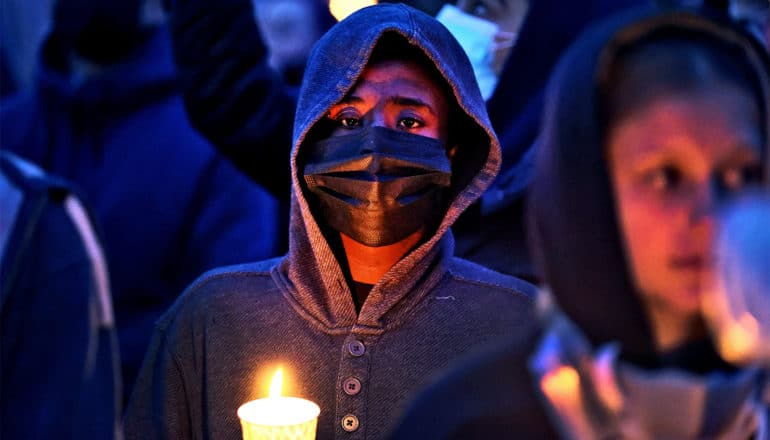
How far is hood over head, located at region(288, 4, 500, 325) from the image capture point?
A: 280cm

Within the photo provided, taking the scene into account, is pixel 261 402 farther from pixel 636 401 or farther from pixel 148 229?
pixel 148 229

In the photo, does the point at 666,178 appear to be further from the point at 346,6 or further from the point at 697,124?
the point at 346,6

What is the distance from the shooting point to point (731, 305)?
1.37 m

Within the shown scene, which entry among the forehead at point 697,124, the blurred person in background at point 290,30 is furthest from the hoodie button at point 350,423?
the blurred person in background at point 290,30

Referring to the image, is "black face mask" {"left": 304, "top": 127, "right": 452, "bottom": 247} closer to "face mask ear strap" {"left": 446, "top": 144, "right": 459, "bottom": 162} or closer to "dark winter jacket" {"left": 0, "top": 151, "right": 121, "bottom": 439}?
"face mask ear strap" {"left": 446, "top": 144, "right": 459, "bottom": 162}

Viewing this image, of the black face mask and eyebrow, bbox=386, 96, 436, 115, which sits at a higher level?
eyebrow, bbox=386, 96, 436, 115

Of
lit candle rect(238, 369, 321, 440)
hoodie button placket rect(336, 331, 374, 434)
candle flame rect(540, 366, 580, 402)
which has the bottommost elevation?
hoodie button placket rect(336, 331, 374, 434)

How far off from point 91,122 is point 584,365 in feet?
13.5

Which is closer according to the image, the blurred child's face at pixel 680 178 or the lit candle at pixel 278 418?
the blurred child's face at pixel 680 178

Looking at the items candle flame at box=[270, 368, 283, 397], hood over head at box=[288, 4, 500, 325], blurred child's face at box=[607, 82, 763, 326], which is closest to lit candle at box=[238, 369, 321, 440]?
candle flame at box=[270, 368, 283, 397]

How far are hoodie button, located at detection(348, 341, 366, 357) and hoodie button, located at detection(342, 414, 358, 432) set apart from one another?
0.16 m

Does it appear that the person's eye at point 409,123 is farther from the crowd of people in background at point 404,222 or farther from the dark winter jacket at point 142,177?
the dark winter jacket at point 142,177

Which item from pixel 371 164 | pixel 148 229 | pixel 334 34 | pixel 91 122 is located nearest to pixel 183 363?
pixel 371 164

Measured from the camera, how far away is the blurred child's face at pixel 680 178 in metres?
1.45
